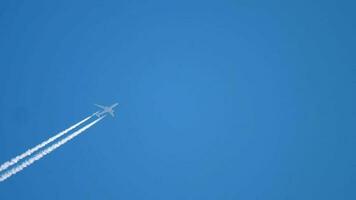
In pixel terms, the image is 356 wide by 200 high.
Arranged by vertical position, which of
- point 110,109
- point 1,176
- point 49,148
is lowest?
point 1,176

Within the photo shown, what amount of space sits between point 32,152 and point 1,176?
18206 mm

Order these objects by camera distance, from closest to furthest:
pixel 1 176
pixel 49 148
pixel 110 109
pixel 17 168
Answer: pixel 1 176 → pixel 17 168 → pixel 49 148 → pixel 110 109

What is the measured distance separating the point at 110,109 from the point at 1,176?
58.9 metres

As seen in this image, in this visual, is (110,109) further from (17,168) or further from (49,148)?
(17,168)

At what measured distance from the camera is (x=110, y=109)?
114312 mm

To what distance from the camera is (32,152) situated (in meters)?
74.3

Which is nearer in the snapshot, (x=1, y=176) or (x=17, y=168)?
(x=1, y=176)

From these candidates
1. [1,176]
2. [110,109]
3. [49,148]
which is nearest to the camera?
[1,176]

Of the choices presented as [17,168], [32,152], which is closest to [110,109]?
[32,152]

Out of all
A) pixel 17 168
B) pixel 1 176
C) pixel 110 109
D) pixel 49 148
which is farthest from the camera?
pixel 110 109

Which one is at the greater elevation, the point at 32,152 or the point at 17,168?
the point at 32,152

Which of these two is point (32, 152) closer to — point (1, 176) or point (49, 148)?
point (49, 148)

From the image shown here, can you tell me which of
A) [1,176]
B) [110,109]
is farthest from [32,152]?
[110,109]

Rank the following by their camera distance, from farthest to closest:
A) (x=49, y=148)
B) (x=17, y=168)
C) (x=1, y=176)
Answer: (x=49, y=148) < (x=17, y=168) < (x=1, y=176)
